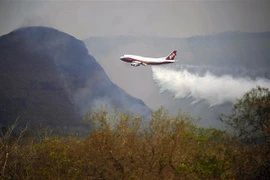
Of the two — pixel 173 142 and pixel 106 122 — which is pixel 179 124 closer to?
pixel 173 142

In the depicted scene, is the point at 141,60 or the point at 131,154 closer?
the point at 131,154

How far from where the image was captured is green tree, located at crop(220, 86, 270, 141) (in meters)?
57.1

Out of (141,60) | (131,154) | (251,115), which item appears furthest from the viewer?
(141,60)

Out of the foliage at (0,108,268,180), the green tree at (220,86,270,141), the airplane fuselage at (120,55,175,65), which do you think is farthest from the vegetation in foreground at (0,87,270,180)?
the airplane fuselage at (120,55,175,65)

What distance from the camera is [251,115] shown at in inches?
2325

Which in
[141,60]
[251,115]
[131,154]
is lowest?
[131,154]

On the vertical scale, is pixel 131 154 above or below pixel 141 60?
below

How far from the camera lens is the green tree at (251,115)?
187 feet

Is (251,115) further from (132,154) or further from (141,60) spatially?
(141,60)

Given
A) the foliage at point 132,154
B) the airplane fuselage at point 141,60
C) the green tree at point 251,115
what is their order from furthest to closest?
the airplane fuselage at point 141,60 < the green tree at point 251,115 < the foliage at point 132,154

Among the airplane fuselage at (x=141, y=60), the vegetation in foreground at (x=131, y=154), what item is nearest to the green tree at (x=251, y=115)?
the vegetation in foreground at (x=131, y=154)

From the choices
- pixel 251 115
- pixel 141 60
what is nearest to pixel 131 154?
pixel 251 115

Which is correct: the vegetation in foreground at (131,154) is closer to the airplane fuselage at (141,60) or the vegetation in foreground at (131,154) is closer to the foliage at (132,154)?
the foliage at (132,154)

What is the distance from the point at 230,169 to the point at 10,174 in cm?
2223
